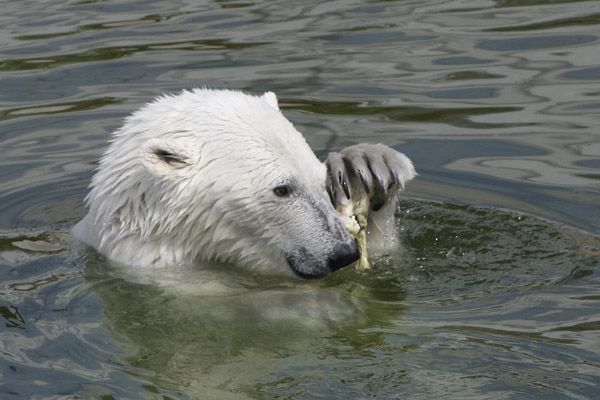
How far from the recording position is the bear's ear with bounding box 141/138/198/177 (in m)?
4.73

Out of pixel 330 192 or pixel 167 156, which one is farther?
pixel 330 192

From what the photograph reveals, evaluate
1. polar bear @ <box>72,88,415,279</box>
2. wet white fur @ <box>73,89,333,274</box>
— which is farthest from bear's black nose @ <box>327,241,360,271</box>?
wet white fur @ <box>73,89,333,274</box>

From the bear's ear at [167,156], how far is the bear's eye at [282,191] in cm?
42

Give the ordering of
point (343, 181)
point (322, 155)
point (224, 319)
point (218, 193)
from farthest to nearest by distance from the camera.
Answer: point (322, 155) < point (343, 181) < point (218, 193) < point (224, 319)

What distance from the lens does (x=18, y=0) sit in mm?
11422

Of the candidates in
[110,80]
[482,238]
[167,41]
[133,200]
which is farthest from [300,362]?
[167,41]

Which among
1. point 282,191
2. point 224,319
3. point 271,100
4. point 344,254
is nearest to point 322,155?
point 271,100

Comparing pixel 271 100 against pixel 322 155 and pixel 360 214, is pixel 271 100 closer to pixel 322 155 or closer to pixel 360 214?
pixel 360 214

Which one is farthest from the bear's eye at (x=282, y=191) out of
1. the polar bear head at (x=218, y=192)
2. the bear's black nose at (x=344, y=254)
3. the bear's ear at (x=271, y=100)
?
the bear's ear at (x=271, y=100)

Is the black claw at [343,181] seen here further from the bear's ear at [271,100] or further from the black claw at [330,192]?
the bear's ear at [271,100]

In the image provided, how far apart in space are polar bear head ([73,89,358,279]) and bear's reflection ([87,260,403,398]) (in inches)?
5.1

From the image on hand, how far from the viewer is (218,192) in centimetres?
488

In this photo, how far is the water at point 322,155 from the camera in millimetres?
3969

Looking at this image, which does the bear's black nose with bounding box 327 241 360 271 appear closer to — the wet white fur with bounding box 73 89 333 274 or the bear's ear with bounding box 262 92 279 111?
the wet white fur with bounding box 73 89 333 274
